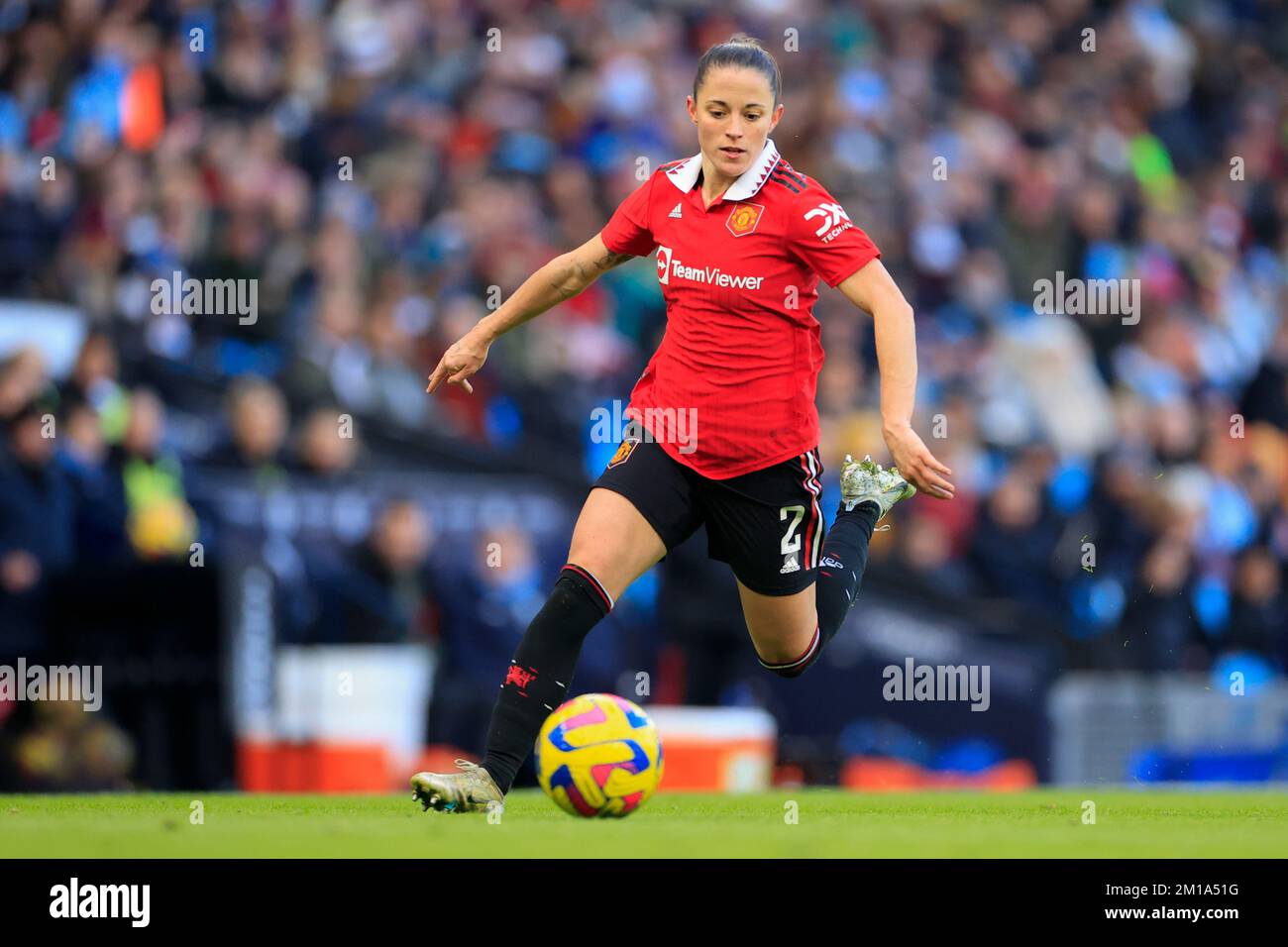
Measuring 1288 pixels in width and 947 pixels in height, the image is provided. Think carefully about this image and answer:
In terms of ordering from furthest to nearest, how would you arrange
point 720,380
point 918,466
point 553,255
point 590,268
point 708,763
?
point 553,255
point 708,763
point 590,268
point 720,380
point 918,466

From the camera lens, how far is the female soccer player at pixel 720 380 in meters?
6.81

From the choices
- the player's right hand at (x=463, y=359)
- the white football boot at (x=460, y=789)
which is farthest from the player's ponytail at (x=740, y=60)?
the white football boot at (x=460, y=789)

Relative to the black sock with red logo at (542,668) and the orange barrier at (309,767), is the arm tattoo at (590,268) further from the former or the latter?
the orange barrier at (309,767)

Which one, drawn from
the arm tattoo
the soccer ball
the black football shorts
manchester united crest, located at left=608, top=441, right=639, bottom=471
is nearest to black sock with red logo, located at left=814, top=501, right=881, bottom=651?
the black football shorts

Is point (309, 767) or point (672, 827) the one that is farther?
point (309, 767)

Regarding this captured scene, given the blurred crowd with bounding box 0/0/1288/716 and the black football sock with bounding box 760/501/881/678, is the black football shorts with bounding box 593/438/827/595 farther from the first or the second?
the blurred crowd with bounding box 0/0/1288/716

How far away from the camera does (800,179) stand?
7.07 m

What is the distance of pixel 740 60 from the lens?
22.1 feet

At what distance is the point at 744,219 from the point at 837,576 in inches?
66.1

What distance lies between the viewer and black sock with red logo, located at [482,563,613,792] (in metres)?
6.80

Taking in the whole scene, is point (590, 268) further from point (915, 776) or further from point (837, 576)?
point (915, 776)

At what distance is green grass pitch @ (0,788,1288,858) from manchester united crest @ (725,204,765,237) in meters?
2.00

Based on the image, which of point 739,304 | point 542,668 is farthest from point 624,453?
point 542,668

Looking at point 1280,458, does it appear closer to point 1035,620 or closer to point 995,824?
point 1035,620
